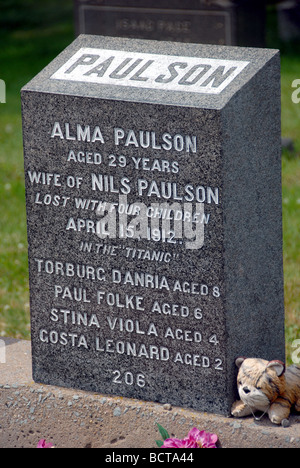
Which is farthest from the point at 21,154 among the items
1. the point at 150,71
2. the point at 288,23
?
the point at 288,23

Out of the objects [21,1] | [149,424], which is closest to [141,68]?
[149,424]

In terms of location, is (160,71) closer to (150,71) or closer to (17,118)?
(150,71)

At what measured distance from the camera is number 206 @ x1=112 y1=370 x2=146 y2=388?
3955 millimetres

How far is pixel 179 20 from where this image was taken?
7.33 meters

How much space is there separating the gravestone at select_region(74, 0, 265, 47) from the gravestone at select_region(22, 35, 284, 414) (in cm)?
322

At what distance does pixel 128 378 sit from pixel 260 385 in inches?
25.1

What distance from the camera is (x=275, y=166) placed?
12.9ft

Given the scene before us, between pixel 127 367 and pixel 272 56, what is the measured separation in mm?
1469

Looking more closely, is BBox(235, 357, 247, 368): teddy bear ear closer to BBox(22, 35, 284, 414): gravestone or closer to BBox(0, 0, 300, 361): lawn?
BBox(22, 35, 284, 414): gravestone

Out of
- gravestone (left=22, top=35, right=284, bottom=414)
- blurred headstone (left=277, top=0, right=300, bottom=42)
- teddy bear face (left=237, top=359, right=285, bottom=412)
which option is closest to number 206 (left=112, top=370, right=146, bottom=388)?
gravestone (left=22, top=35, right=284, bottom=414)

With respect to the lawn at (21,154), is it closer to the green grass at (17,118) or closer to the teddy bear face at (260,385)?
the green grass at (17,118)

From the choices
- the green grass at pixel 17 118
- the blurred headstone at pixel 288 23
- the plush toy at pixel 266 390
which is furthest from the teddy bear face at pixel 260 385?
the blurred headstone at pixel 288 23

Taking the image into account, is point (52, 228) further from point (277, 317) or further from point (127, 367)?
point (277, 317)

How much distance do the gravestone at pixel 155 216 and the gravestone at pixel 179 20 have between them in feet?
10.6
